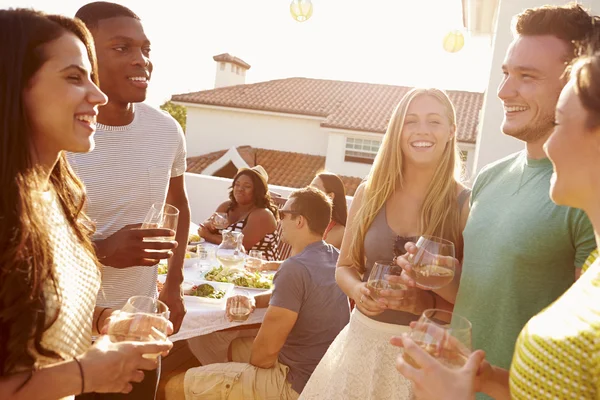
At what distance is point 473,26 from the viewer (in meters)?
9.08

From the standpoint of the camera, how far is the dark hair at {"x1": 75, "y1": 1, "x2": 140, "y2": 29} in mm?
2238

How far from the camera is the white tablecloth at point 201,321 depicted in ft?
9.96

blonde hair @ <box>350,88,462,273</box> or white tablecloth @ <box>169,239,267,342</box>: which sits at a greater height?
blonde hair @ <box>350,88,462,273</box>

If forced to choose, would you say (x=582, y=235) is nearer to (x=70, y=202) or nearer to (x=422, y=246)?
(x=422, y=246)

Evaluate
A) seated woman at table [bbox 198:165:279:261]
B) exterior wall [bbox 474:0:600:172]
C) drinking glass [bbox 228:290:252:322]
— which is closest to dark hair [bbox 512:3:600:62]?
drinking glass [bbox 228:290:252:322]

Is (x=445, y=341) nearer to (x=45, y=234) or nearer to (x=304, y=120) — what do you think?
(x=45, y=234)

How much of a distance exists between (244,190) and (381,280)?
3.60 m

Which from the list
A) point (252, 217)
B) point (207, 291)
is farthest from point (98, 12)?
point (252, 217)

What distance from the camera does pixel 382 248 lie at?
2.27m

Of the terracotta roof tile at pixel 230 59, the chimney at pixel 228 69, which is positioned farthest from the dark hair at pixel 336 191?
the terracotta roof tile at pixel 230 59

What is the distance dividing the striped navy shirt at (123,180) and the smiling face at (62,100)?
0.65 metres

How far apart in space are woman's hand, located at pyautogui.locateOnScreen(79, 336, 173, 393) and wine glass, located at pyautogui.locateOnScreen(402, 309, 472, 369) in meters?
0.65

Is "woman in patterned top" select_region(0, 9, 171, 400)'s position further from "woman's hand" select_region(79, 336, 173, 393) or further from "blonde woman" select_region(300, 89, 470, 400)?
"blonde woman" select_region(300, 89, 470, 400)

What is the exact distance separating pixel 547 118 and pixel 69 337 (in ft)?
5.38
